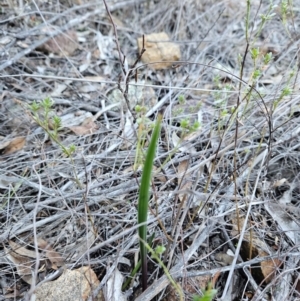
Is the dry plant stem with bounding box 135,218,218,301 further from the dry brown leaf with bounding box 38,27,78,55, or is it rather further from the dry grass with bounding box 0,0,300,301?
the dry brown leaf with bounding box 38,27,78,55

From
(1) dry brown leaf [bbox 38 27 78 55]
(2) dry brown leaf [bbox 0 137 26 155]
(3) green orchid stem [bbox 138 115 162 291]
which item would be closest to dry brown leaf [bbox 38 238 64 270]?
(3) green orchid stem [bbox 138 115 162 291]

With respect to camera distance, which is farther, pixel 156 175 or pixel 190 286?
pixel 156 175

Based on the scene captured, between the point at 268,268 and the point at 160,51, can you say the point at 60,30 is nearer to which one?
the point at 160,51

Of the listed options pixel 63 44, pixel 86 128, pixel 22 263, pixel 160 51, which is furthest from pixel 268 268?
pixel 63 44

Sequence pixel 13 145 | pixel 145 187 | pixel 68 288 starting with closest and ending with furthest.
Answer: pixel 145 187
pixel 68 288
pixel 13 145

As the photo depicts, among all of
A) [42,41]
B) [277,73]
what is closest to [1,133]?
[42,41]

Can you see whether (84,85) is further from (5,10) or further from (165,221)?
(165,221)
